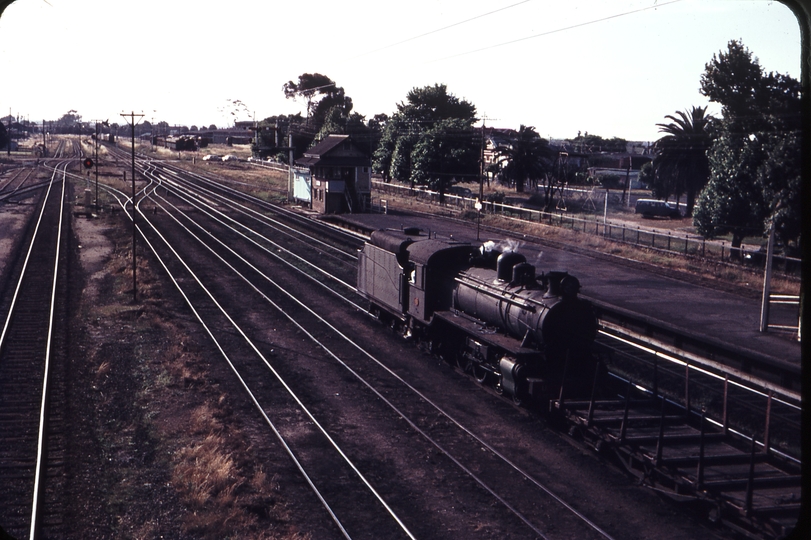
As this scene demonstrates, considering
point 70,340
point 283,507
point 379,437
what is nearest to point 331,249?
point 70,340

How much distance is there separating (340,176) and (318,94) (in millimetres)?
86089

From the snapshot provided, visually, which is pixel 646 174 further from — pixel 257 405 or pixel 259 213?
pixel 257 405

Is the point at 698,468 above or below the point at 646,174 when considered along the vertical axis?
below

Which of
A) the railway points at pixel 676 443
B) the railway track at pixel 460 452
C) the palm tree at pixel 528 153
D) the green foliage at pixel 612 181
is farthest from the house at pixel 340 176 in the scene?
the railway points at pixel 676 443

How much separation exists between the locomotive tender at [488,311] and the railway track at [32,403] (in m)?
9.99

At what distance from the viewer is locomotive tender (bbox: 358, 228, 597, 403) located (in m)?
15.5

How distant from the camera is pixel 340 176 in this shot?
2274 inches

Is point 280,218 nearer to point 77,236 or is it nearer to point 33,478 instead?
point 77,236

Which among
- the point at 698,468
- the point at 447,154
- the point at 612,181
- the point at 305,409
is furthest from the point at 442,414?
the point at 612,181

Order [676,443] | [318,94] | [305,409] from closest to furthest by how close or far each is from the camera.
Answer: [676,443], [305,409], [318,94]

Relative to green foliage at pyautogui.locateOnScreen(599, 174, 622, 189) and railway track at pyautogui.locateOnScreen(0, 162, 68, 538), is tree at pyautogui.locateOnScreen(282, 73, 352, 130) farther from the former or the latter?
railway track at pyautogui.locateOnScreen(0, 162, 68, 538)

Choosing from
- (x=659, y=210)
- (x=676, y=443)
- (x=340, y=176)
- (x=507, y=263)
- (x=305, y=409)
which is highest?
(x=340, y=176)

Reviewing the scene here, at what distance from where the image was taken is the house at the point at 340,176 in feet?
188

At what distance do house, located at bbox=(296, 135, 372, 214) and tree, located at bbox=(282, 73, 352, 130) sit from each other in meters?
71.8
